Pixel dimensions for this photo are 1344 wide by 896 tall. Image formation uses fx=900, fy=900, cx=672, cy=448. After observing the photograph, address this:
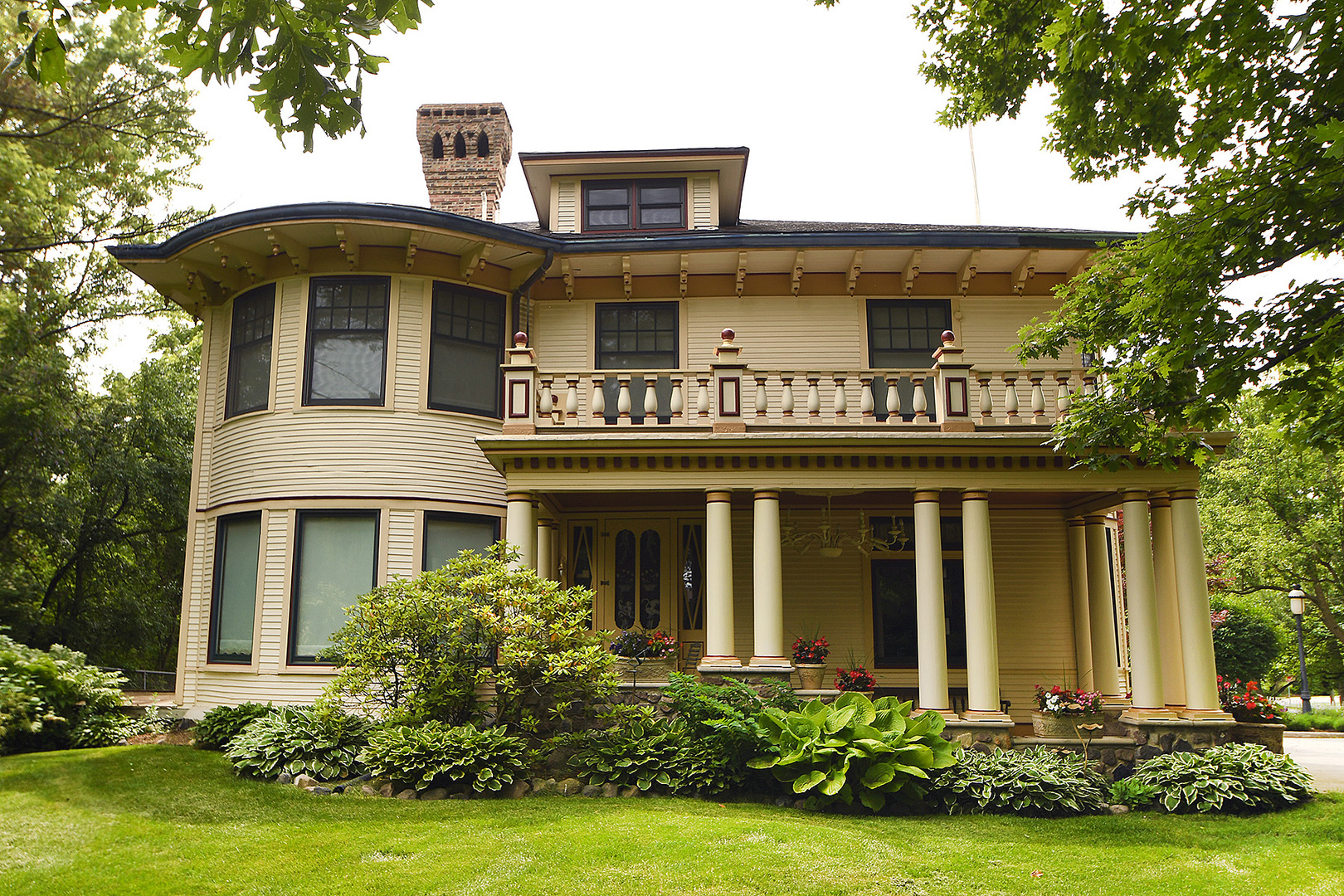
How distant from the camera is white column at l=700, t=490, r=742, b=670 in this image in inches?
436

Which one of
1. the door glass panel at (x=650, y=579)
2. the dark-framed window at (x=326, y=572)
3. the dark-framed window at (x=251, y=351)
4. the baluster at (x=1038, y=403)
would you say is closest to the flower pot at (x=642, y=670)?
the door glass panel at (x=650, y=579)

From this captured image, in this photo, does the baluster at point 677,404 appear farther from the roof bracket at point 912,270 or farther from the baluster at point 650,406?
the roof bracket at point 912,270

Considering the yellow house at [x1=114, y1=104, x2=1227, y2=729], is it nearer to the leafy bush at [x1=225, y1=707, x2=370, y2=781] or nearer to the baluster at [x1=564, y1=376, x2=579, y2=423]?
the baluster at [x1=564, y1=376, x2=579, y2=423]

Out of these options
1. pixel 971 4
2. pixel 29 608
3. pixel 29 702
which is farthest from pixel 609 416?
pixel 29 608

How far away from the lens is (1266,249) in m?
7.52

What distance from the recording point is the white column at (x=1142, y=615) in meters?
10.7

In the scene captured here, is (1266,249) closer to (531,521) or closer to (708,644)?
(708,644)

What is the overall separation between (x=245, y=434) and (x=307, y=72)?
34.1 ft

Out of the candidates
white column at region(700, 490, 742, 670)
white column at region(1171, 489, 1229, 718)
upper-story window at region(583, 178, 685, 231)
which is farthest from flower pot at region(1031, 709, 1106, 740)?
upper-story window at region(583, 178, 685, 231)

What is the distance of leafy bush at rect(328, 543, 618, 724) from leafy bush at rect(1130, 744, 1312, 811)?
605 cm

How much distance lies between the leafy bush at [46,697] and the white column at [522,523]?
6.19 m

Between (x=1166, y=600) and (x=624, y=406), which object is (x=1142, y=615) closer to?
(x=1166, y=600)

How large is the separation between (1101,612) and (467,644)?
31.2 feet

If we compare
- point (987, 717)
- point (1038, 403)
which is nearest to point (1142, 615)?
point (987, 717)
